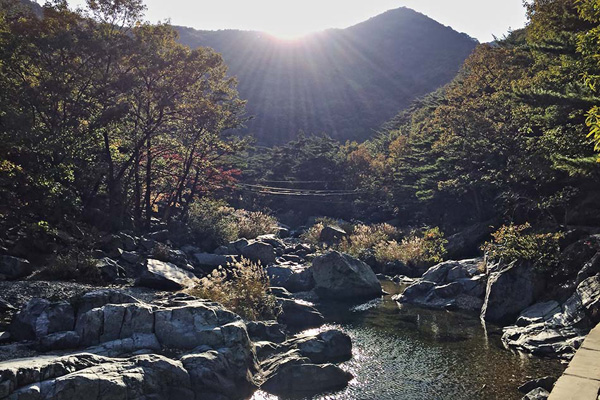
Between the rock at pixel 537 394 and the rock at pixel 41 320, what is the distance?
32.8ft

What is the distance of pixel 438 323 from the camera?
52.2ft

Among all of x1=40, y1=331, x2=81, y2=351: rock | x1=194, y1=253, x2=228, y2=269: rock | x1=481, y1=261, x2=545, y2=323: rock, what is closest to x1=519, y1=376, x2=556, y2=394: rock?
x1=481, y1=261, x2=545, y2=323: rock

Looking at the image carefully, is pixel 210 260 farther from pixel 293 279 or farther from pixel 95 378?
pixel 95 378

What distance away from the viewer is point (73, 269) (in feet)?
51.2

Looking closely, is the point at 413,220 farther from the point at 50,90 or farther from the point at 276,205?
the point at 50,90

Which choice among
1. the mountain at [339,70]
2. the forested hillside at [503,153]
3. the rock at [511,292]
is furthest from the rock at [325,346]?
the mountain at [339,70]

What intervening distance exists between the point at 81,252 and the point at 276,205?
1426 inches

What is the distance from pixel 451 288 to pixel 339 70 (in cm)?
13005

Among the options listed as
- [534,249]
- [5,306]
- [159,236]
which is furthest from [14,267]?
[534,249]

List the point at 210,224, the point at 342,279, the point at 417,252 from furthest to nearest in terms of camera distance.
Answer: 1. the point at 210,224
2. the point at 417,252
3. the point at 342,279

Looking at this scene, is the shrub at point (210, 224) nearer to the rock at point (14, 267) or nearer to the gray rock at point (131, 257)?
the gray rock at point (131, 257)

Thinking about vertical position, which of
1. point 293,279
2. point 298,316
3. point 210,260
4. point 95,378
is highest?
point 95,378

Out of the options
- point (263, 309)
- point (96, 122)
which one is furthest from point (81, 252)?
point (263, 309)

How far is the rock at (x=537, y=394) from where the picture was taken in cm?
888
